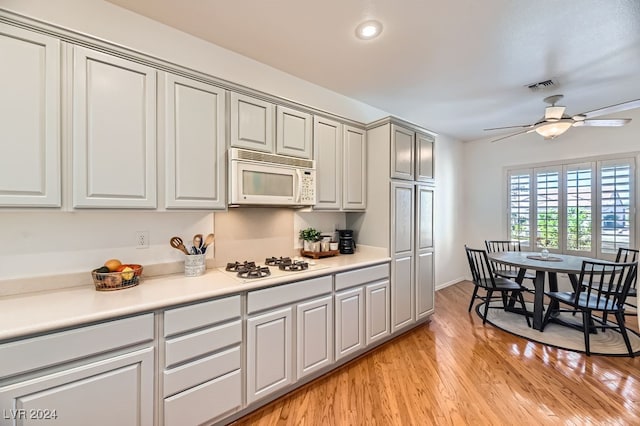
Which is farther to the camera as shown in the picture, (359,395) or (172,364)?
(359,395)

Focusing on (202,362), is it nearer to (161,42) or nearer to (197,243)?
(197,243)

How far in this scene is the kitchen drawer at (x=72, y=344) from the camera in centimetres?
114

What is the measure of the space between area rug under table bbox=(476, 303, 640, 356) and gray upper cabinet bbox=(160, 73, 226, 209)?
3.53 meters

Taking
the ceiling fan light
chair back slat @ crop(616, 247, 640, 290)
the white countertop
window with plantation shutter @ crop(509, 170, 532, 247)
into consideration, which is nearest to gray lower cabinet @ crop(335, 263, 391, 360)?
the white countertop

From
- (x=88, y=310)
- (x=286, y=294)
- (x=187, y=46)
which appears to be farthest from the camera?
(x=187, y=46)

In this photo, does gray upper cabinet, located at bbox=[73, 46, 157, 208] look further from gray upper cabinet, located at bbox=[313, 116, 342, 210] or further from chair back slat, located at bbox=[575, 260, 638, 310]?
chair back slat, located at bbox=[575, 260, 638, 310]

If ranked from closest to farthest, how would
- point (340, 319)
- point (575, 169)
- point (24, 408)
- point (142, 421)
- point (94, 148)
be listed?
point (24, 408), point (142, 421), point (94, 148), point (340, 319), point (575, 169)

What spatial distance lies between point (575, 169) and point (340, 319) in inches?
173

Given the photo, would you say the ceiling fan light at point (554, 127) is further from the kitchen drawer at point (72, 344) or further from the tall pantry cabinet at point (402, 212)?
the kitchen drawer at point (72, 344)

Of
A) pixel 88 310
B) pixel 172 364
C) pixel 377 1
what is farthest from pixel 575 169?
pixel 88 310

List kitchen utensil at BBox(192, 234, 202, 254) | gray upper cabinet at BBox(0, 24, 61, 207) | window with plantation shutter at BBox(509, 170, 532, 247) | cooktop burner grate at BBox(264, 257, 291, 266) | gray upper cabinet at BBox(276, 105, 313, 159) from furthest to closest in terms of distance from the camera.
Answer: window with plantation shutter at BBox(509, 170, 532, 247)
cooktop burner grate at BBox(264, 257, 291, 266)
gray upper cabinet at BBox(276, 105, 313, 159)
kitchen utensil at BBox(192, 234, 202, 254)
gray upper cabinet at BBox(0, 24, 61, 207)

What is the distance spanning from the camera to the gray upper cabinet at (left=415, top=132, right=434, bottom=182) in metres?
3.13

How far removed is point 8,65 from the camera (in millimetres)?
1330

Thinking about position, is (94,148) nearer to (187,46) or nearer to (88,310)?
(88,310)
